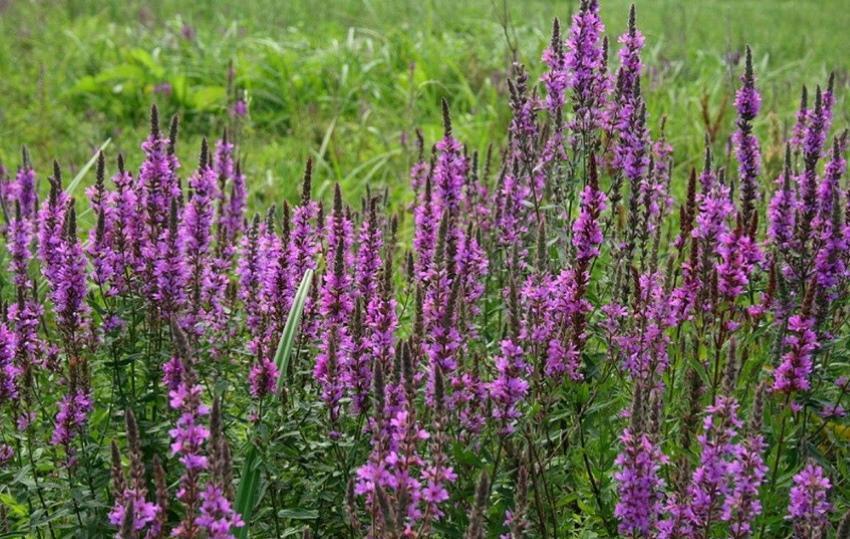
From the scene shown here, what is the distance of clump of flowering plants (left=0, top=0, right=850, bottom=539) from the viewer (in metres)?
2.35

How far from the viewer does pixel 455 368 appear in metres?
2.60

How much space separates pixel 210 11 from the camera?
505 inches

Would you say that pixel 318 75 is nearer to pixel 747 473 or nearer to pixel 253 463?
pixel 253 463

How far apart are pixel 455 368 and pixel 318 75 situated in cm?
739

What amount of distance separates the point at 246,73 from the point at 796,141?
6217 mm

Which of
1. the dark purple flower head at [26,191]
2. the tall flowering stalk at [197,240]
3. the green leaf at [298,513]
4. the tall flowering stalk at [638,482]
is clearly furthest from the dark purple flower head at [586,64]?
the dark purple flower head at [26,191]

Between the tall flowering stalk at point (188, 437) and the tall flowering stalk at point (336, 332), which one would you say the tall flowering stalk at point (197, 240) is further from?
the tall flowering stalk at point (188, 437)

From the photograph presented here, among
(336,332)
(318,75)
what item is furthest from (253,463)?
(318,75)

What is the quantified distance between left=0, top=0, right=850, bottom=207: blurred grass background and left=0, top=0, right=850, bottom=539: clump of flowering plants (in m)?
3.23

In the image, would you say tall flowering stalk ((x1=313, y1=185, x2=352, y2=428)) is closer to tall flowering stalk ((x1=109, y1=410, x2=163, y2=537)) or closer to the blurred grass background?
tall flowering stalk ((x1=109, y1=410, x2=163, y2=537))

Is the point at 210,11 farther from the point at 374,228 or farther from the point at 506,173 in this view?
the point at 374,228

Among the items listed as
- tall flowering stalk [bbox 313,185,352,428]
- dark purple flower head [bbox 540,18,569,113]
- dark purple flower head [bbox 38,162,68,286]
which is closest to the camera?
tall flowering stalk [bbox 313,185,352,428]

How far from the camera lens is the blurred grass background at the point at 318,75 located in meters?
8.04

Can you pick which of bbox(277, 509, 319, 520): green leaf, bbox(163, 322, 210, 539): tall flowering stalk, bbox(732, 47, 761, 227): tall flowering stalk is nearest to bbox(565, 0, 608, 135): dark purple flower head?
bbox(732, 47, 761, 227): tall flowering stalk
